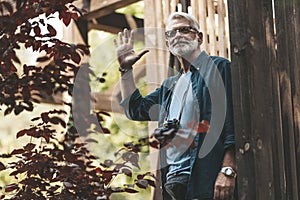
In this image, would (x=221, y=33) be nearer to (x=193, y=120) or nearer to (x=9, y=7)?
(x=9, y=7)

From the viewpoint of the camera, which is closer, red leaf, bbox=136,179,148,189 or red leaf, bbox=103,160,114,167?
red leaf, bbox=136,179,148,189

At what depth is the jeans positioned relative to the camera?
3.63 metres

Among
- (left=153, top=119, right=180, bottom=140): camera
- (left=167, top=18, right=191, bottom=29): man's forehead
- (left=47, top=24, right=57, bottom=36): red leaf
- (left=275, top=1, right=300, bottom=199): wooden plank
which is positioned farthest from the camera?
(left=47, top=24, right=57, bottom=36): red leaf

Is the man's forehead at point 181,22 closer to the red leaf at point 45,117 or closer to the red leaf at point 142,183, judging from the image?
the red leaf at point 142,183

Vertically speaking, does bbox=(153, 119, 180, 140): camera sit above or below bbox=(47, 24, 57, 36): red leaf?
below

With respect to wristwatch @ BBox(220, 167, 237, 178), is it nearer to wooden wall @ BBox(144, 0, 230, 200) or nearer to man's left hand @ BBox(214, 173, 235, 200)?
man's left hand @ BBox(214, 173, 235, 200)

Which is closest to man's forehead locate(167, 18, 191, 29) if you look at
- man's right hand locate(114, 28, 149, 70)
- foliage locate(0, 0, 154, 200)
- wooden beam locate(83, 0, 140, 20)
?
man's right hand locate(114, 28, 149, 70)

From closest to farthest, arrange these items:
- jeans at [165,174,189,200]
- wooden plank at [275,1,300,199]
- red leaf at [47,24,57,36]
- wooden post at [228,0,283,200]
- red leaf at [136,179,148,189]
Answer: wooden post at [228,0,283,200]
wooden plank at [275,1,300,199]
jeans at [165,174,189,200]
red leaf at [136,179,148,189]
red leaf at [47,24,57,36]

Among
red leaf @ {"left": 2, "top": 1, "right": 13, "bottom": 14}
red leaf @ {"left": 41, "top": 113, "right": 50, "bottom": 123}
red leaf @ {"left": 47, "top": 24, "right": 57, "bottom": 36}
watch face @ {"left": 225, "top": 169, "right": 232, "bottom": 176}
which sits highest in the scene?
red leaf @ {"left": 2, "top": 1, "right": 13, "bottom": 14}

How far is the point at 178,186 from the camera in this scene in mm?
3637

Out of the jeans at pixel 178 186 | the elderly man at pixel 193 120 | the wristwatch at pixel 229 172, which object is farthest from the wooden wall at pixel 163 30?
the wristwatch at pixel 229 172

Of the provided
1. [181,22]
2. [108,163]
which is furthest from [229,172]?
[108,163]

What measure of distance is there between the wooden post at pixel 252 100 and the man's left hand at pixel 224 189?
0.20 meters

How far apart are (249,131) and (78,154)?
211cm
